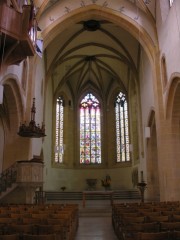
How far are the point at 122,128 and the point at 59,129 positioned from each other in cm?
608

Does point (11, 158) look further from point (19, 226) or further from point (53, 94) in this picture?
point (53, 94)

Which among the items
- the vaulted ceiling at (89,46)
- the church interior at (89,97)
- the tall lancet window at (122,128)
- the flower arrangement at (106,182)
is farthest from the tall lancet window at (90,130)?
the flower arrangement at (106,182)

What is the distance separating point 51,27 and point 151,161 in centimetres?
1083

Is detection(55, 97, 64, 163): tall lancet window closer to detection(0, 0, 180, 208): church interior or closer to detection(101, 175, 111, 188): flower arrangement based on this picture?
detection(0, 0, 180, 208): church interior

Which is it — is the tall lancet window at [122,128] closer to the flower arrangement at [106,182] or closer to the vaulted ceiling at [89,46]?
the vaulted ceiling at [89,46]

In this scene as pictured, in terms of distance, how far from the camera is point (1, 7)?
873 cm

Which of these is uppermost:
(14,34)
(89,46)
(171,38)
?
(89,46)

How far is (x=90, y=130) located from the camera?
90.6ft

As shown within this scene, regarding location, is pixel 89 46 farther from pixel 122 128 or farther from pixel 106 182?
pixel 106 182

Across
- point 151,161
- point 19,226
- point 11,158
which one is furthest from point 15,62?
point 151,161

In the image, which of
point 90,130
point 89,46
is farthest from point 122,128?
point 89,46

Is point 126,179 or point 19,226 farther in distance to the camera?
point 126,179

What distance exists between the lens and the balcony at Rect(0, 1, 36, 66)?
28.8ft

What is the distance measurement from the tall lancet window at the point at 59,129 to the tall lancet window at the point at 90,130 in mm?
2164
